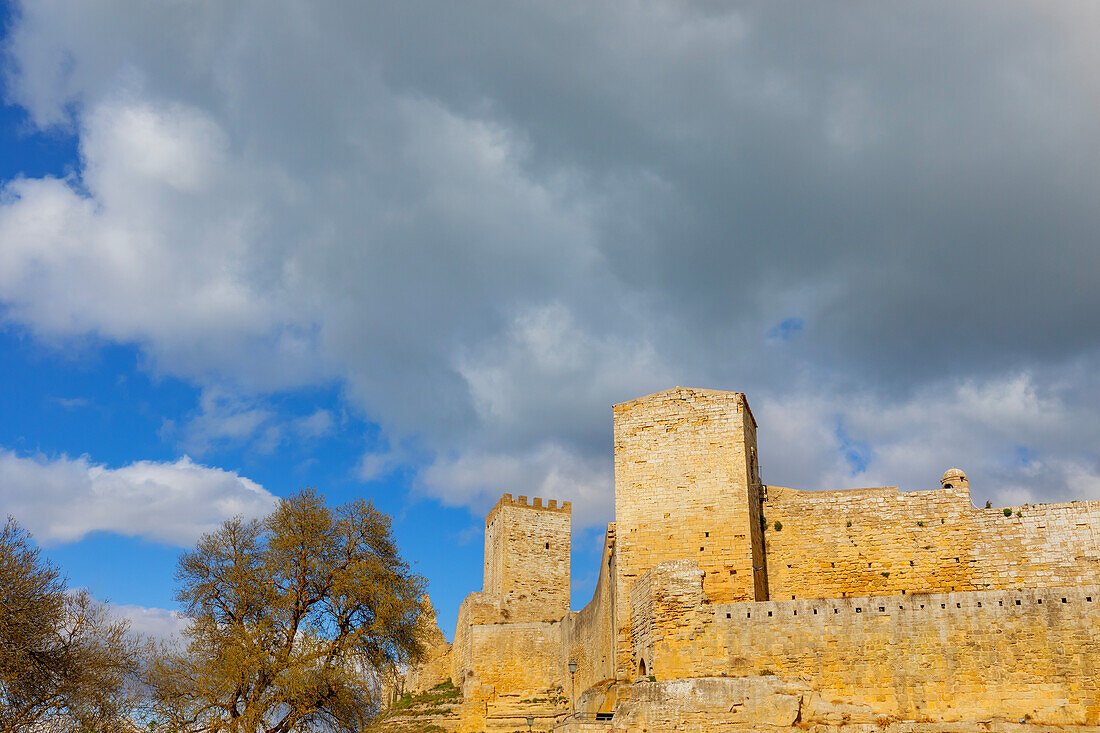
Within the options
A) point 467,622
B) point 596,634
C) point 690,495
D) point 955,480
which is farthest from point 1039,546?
point 467,622

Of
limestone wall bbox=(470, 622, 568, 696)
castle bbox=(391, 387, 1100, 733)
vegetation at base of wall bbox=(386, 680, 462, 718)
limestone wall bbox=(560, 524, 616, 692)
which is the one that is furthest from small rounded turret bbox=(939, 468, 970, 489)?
vegetation at base of wall bbox=(386, 680, 462, 718)

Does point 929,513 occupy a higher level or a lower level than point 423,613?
higher

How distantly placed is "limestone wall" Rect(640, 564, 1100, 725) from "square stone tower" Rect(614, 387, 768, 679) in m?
3.01

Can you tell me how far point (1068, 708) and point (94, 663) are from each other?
810 inches

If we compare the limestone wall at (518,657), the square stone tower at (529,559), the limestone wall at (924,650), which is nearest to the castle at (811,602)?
the limestone wall at (924,650)

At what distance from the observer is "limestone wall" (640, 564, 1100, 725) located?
1689cm

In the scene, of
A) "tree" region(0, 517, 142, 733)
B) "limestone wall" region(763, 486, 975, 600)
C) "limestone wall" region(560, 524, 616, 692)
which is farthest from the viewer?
"limestone wall" region(560, 524, 616, 692)

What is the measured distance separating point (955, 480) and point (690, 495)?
7.52 meters

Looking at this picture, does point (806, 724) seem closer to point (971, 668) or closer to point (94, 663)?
point (971, 668)

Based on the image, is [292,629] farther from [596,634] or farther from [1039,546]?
[1039,546]

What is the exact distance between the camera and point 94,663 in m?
18.3

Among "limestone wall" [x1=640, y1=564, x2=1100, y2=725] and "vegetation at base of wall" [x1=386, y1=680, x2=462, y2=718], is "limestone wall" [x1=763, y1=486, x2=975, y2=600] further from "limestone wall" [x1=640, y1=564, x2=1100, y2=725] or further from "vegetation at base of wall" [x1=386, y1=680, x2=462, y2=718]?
"vegetation at base of wall" [x1=386, y1=680, x2=462, y2=718]

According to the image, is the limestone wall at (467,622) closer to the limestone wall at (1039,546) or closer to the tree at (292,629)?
the tree at (292,629)

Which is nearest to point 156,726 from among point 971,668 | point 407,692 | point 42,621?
point 42,621
